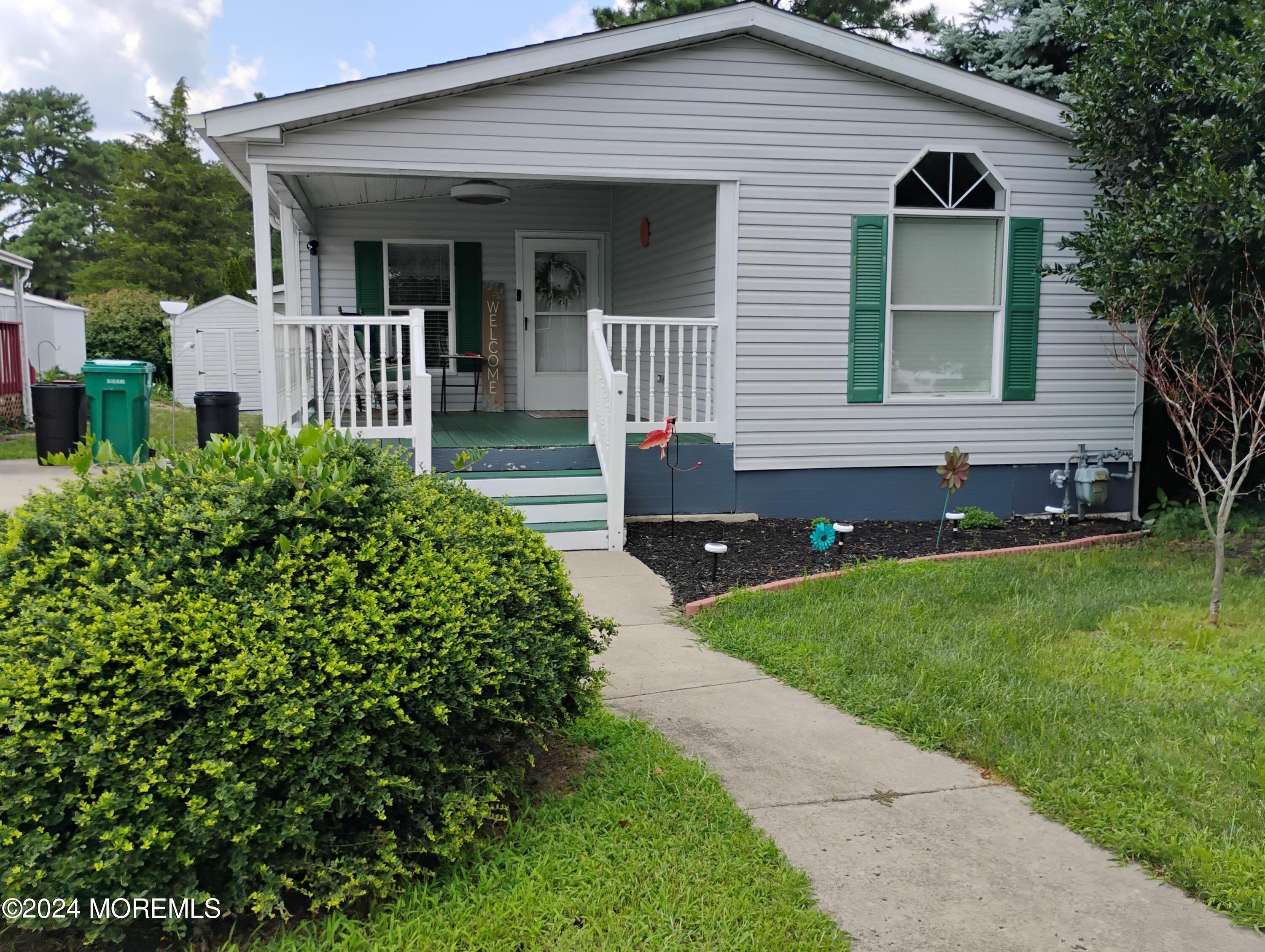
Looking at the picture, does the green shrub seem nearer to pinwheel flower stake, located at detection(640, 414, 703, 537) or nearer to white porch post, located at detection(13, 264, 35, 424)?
pinwheel flower stake, located at detection(640, 414, 703, 537)

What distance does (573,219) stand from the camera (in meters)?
11.2

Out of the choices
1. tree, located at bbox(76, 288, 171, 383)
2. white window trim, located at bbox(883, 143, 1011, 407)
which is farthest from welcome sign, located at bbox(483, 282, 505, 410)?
tree, located at bbox(76, 288, 171, 383)

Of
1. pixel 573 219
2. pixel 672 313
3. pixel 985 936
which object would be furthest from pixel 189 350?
pixel 985 936

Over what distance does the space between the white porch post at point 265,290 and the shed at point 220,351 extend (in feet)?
41.6

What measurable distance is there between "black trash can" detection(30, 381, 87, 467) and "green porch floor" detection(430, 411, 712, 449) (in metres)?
4.05

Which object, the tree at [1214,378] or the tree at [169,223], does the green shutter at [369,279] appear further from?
the tree at [169,223]

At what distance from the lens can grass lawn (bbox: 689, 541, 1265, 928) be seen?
301 centimetres

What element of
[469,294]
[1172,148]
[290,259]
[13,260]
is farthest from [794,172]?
[13,260]

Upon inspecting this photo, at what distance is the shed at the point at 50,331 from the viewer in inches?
615

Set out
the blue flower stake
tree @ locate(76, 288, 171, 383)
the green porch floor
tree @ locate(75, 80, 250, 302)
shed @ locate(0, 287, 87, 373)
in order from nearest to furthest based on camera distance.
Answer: the blue flower stake
the green porch floor
shed @ locate(0, 287, 87, 373)
tree @ locate(76, 288, 171, 383)
tree @ locate(75, 80, 250, 302)

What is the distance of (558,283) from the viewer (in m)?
11.3

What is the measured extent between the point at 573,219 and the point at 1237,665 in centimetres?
835

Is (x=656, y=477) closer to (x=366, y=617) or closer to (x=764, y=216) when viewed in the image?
(x=764, y=216)

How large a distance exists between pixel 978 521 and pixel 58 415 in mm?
9564
